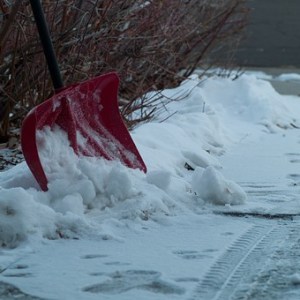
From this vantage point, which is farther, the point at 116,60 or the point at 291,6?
the point at 291,6

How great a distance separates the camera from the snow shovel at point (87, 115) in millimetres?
4730

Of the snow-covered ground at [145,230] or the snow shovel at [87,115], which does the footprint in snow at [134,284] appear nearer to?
the snow-covered ground at [145,230]

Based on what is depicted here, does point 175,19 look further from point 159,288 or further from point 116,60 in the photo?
point 159,288

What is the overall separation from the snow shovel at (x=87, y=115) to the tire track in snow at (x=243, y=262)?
106cm

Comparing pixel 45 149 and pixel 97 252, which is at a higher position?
pixel 45 149

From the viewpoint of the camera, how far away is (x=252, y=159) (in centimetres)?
697

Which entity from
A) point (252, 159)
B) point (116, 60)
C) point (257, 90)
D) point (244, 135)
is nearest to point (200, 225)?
point (252, 159)

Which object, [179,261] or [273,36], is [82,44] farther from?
Result: [273,36]

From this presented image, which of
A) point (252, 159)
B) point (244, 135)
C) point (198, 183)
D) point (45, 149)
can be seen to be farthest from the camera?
point (244, 135)

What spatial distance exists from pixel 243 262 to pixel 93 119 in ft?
5.66

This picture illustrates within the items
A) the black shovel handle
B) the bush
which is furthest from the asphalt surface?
the black shovel handle

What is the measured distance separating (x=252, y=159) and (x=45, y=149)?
2.89 m

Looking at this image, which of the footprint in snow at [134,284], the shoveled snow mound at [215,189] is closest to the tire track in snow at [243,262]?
the footprint in snow at [134,284]

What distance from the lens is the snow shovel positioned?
4.73 metres
